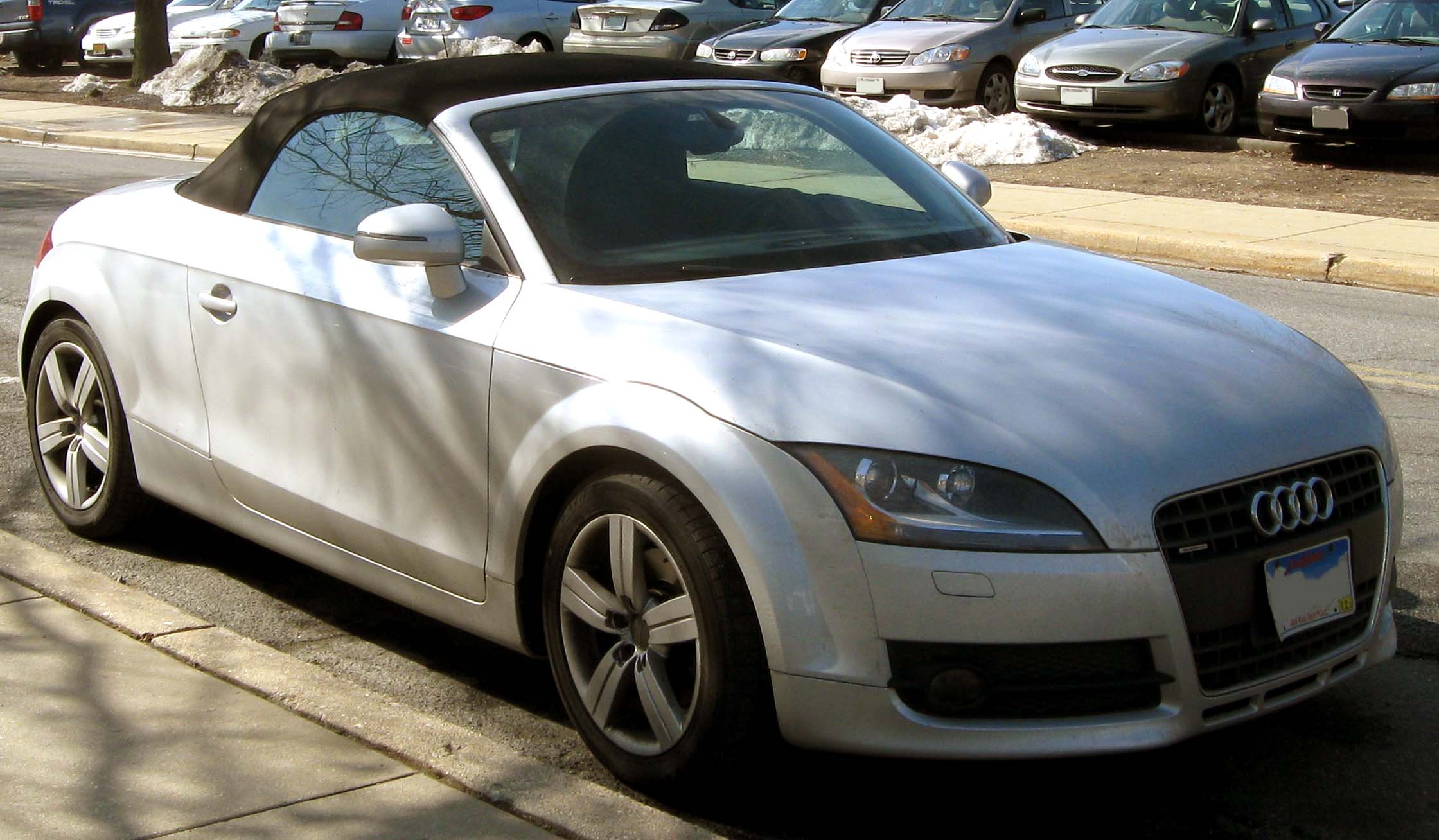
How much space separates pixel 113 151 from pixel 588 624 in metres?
18.2

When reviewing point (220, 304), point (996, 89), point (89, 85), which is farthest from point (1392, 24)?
point (89, 85)

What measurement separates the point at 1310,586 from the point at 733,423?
122 centimetres

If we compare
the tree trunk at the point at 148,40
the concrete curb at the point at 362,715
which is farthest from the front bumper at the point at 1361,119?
the tree trunk at the point at 148,40

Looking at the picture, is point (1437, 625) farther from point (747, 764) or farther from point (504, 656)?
point (504, 656)

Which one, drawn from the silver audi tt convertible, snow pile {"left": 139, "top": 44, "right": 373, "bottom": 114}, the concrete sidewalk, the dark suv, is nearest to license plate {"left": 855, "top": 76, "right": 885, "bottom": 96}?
the concrete sidewalk

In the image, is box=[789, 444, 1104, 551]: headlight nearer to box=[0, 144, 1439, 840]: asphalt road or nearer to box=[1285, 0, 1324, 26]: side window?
box=[0, 144, 1439, 840]: asphalt road

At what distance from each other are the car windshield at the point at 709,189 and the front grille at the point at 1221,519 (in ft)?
4.12

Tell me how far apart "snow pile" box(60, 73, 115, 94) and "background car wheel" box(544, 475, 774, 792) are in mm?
25803

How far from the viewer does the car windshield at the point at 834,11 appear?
2089 centimetres

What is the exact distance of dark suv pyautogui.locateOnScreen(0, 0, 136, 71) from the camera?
3158 centimetres

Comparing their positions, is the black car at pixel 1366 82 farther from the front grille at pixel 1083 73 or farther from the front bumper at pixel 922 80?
the front bumper at pixel 922 80

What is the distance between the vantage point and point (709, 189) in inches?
176

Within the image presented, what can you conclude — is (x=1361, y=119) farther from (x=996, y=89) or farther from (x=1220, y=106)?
(x=996, y=89)

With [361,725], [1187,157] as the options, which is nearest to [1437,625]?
[361,725]
